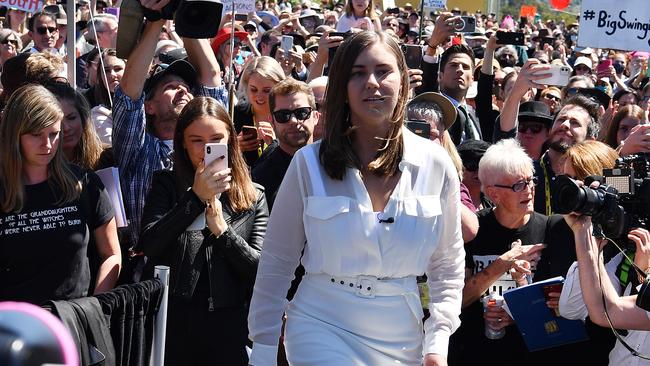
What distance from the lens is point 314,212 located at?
360cm

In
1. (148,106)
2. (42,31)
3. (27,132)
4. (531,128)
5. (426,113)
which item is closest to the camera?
(27,132)

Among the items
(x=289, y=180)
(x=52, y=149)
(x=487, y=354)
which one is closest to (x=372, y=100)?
(x=289, y=180)

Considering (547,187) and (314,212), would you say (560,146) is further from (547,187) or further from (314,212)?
(314,212)

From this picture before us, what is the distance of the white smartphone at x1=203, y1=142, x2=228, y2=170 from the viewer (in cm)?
482

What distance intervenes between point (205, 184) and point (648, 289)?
2008mm

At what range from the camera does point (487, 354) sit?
5.24 metres

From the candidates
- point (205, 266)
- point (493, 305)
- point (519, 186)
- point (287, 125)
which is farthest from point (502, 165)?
point (205, 266)

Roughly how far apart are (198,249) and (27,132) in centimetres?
94

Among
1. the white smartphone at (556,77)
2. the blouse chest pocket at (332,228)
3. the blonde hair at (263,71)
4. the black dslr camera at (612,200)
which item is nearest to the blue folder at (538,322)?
the black dslr camera at (612,200)

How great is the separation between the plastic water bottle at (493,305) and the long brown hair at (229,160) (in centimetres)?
126

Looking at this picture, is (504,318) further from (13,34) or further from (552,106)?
(13,34)

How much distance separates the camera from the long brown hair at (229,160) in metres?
5.05

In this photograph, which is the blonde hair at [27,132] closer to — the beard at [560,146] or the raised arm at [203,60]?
the raised arm at [203,60]

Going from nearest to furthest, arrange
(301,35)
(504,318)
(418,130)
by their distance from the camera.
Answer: (504,318) < (418,130) < (301,35)
